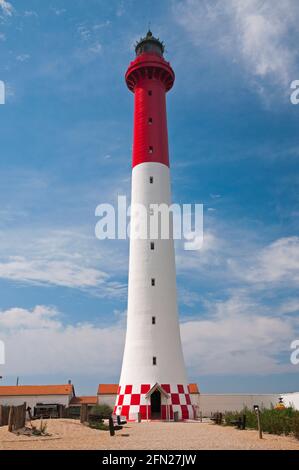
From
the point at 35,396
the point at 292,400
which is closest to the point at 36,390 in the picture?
the point at 35,396

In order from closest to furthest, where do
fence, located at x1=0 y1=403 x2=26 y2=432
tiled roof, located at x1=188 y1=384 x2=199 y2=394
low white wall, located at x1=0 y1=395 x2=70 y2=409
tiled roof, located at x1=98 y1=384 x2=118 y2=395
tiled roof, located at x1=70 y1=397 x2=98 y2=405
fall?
fence, located at x1=0 y1=403 x2=26 y2=432 → tiled roof, located at x1=188 y1=384 x2=199 y2=394 → low white wall, located at x1=0 y1=395 x2=70 y2=409 → tiled roof, located at x1=98 y1=384 x2=118 y2=395 → tiled roof, located at x1=70 y1=397 x2=98 y2=405

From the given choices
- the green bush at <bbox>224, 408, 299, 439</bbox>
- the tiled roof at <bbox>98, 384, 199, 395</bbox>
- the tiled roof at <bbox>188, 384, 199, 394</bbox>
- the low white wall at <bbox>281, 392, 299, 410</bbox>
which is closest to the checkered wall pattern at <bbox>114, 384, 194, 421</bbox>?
the green bush at <bbox>224, 408, 299, 439</bbox>

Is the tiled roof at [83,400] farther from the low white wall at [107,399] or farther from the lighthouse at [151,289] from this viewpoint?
the lighthouse at [151,289]

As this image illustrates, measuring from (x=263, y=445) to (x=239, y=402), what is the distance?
35793 mm

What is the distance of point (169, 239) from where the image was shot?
35.0 meters

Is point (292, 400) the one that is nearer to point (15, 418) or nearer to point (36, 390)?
point (15, 418)

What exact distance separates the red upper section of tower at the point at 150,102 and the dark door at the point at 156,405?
1779 centimetres

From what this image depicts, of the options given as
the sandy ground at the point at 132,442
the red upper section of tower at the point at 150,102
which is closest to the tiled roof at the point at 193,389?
the red upper section of tower at the point at 150,102

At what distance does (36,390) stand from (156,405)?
101 feet

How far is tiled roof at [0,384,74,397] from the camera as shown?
56263 mm

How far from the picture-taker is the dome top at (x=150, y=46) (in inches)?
1594

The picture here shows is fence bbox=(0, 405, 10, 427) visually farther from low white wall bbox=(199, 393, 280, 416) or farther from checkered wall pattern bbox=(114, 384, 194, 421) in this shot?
low white wall bbox=(199, 393, 280, 416)

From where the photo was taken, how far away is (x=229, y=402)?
49312mm

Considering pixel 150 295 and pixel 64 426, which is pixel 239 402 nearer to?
pixel 150 295
